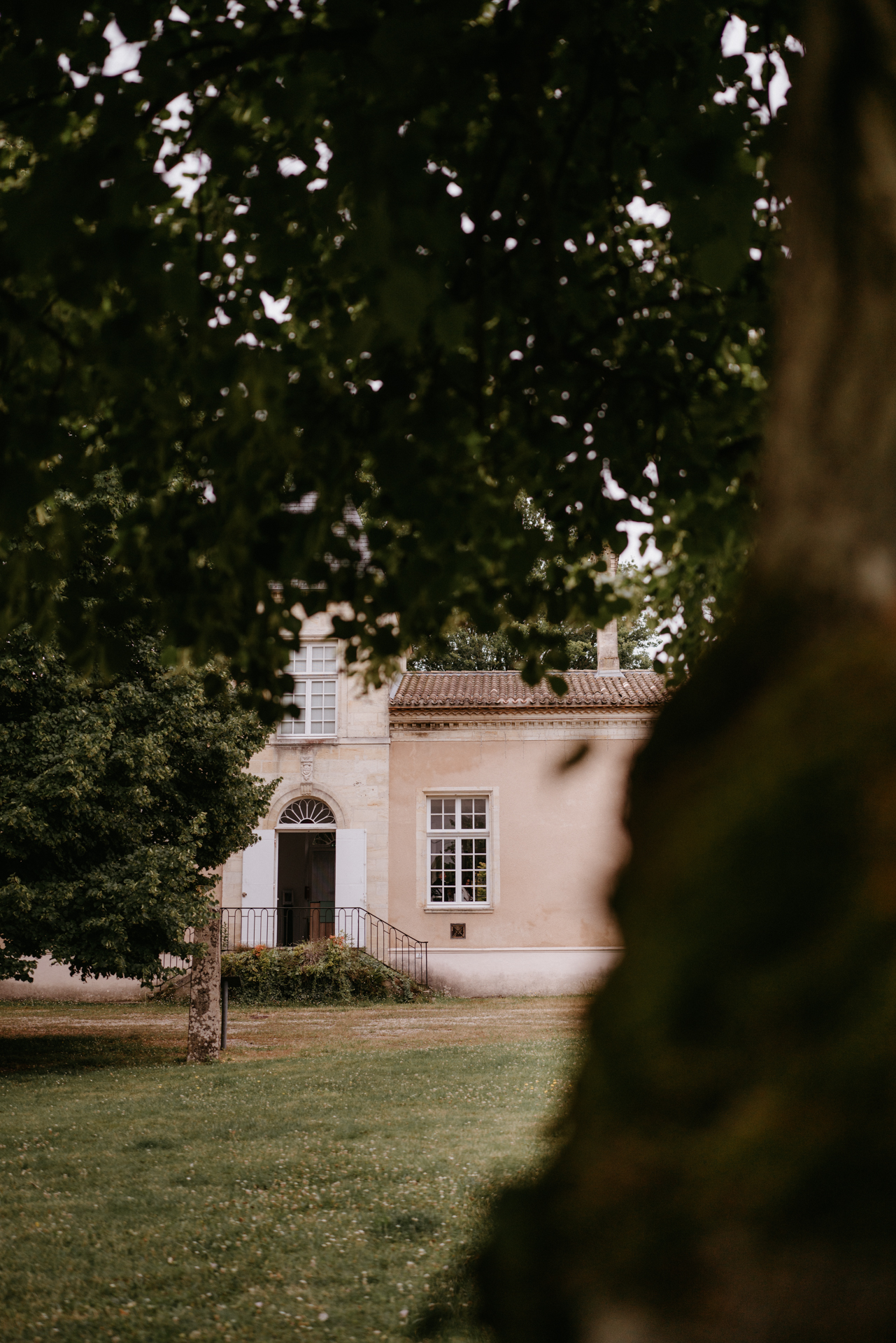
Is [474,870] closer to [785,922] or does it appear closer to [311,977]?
[311,977]

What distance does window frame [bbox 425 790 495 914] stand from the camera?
2139 centimetres

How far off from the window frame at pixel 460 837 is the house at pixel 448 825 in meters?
0.03

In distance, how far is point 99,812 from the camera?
37.1ft

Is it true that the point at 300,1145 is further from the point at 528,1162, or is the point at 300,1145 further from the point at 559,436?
the point at 559,436

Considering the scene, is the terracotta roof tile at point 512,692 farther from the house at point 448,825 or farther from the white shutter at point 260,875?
the white shutter at point 260,875

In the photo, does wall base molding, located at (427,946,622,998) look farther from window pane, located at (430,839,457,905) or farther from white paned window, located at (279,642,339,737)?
white paned window, located at (279,642,339,737)

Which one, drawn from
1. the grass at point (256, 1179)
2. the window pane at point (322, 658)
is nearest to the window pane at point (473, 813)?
the window pane at point (322, 658)

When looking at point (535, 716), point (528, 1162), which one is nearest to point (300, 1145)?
point (528, 1162)

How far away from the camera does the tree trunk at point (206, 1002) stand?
1195cm

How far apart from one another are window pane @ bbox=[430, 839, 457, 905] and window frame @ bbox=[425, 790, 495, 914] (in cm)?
2

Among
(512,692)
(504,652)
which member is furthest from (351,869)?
(504,652)

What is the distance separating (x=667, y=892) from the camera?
0.67 metres

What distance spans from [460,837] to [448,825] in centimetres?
39

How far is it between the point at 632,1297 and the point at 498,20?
3.09 meters
